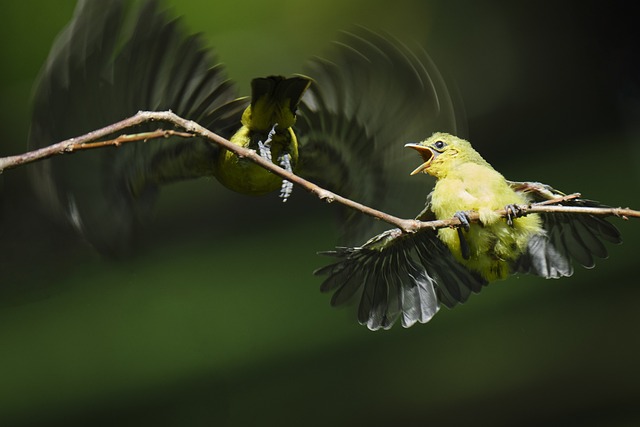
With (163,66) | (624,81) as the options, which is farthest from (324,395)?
(163,66)

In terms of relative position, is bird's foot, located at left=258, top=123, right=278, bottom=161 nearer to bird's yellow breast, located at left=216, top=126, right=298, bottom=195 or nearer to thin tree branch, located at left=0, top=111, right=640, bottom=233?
bird's yellow breast, located at left=216, top=126, right=298, bottom=195

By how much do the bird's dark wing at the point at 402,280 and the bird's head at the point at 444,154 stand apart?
8cm

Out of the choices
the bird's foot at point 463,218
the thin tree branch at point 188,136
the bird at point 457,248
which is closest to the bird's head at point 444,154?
the bird at point 457,248

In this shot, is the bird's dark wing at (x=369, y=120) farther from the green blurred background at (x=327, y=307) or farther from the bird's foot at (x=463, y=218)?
the green blurred background at (x=327, y=307)

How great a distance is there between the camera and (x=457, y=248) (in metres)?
1.00

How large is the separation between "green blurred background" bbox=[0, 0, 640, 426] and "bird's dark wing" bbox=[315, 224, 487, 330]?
0.68 metres

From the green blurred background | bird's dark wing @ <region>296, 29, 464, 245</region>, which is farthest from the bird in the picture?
the green blurred background

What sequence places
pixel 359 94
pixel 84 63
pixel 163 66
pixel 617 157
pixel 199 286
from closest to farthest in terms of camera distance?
1. pixel 84 63
2. pixel 163 66
3. pixel 359 94
4. pixel 617 157
5. pixel 199 286

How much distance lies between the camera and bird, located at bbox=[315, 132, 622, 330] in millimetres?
971

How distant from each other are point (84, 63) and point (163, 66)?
0.13 metres

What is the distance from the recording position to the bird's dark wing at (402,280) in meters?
1.05

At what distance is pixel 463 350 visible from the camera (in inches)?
73.5

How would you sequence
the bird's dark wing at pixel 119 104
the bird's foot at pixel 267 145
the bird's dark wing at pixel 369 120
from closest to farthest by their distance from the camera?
the bird's dark wing at pixel 119 104
the bird's foot at pixel 267 145
the bird's dark wing at pixel 369 120

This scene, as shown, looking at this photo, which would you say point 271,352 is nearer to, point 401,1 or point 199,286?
point 199,286
